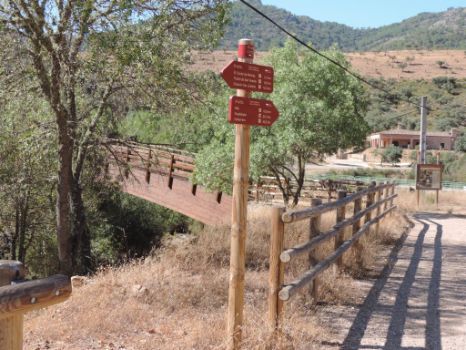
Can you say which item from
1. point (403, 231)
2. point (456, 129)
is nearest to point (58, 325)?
point (403, 231)

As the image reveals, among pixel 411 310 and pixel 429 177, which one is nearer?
pixel 411 310

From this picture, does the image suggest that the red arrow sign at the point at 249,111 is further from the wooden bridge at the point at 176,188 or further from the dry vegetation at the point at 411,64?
the dry vegetation at the point at 411,64

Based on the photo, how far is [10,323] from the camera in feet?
7.99

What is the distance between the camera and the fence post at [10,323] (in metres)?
2.41

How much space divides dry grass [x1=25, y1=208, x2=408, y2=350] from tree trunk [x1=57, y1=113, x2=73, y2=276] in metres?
3.29

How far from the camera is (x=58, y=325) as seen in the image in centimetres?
559

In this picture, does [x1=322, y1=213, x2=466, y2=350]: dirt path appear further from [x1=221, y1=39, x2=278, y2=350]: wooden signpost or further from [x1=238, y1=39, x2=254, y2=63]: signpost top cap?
[x1=238, y1=39, x2=254, y2=63]: signpost top cap

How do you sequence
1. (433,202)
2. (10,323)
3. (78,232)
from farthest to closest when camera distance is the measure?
(433,202) → (78,232) → (10,323)

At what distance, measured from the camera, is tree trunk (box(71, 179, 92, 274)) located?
13570 millimetres

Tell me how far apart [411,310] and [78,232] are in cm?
888

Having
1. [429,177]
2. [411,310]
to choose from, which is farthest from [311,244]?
[429,177]

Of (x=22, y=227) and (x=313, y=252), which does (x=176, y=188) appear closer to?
(x=22, y=227)

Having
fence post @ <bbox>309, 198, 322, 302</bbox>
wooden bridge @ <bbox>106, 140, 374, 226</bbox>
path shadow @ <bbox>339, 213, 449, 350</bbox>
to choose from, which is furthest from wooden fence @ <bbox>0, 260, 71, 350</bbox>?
wooden bridge @ <bbox>106, 140, 374, 226</bbox>

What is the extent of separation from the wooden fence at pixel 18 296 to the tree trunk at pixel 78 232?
11.2 meters
